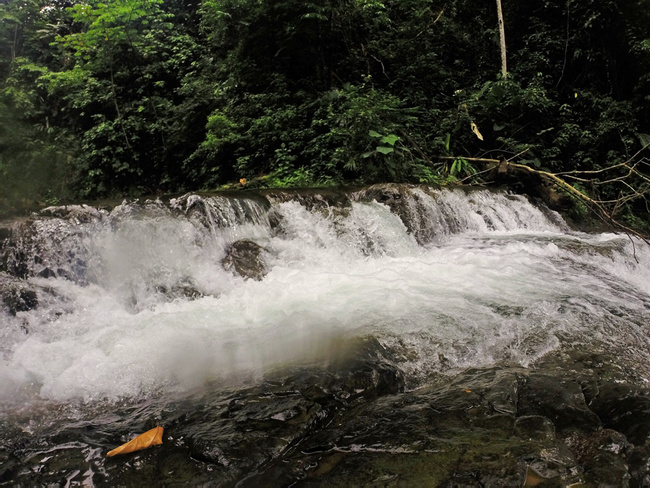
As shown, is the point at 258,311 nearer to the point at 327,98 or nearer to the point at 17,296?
the point at 17,296

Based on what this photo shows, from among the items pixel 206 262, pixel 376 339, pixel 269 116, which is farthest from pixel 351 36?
pixel 376 339

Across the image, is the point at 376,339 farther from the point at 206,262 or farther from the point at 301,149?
the point at 301,149

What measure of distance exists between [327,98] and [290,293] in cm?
729

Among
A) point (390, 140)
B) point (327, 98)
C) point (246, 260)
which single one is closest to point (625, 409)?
point (246, 260)

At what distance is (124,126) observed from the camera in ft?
38.9

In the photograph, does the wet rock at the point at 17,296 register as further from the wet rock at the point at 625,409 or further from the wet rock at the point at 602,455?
the wet rock at the point at 625,409

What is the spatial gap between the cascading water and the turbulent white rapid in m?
0.02

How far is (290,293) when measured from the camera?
4.49 m

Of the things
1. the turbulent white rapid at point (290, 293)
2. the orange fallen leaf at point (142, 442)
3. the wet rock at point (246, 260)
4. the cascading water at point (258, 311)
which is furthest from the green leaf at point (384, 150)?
the orange fallen leaf at point (142, 442)

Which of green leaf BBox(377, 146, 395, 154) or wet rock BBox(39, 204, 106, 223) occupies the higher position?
green leaf BBox(377, 146, 395, 154)

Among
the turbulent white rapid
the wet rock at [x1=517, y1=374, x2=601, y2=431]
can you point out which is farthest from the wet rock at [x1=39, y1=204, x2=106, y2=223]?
the wet rock at [x1=517, y1=374, x2=601, y2=431]

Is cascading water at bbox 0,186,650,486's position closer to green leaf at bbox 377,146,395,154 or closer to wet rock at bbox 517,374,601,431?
wet rock at bbox 517,374,601,431

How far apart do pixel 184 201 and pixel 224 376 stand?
142 inches

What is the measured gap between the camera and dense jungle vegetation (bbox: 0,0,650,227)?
9.84 m
